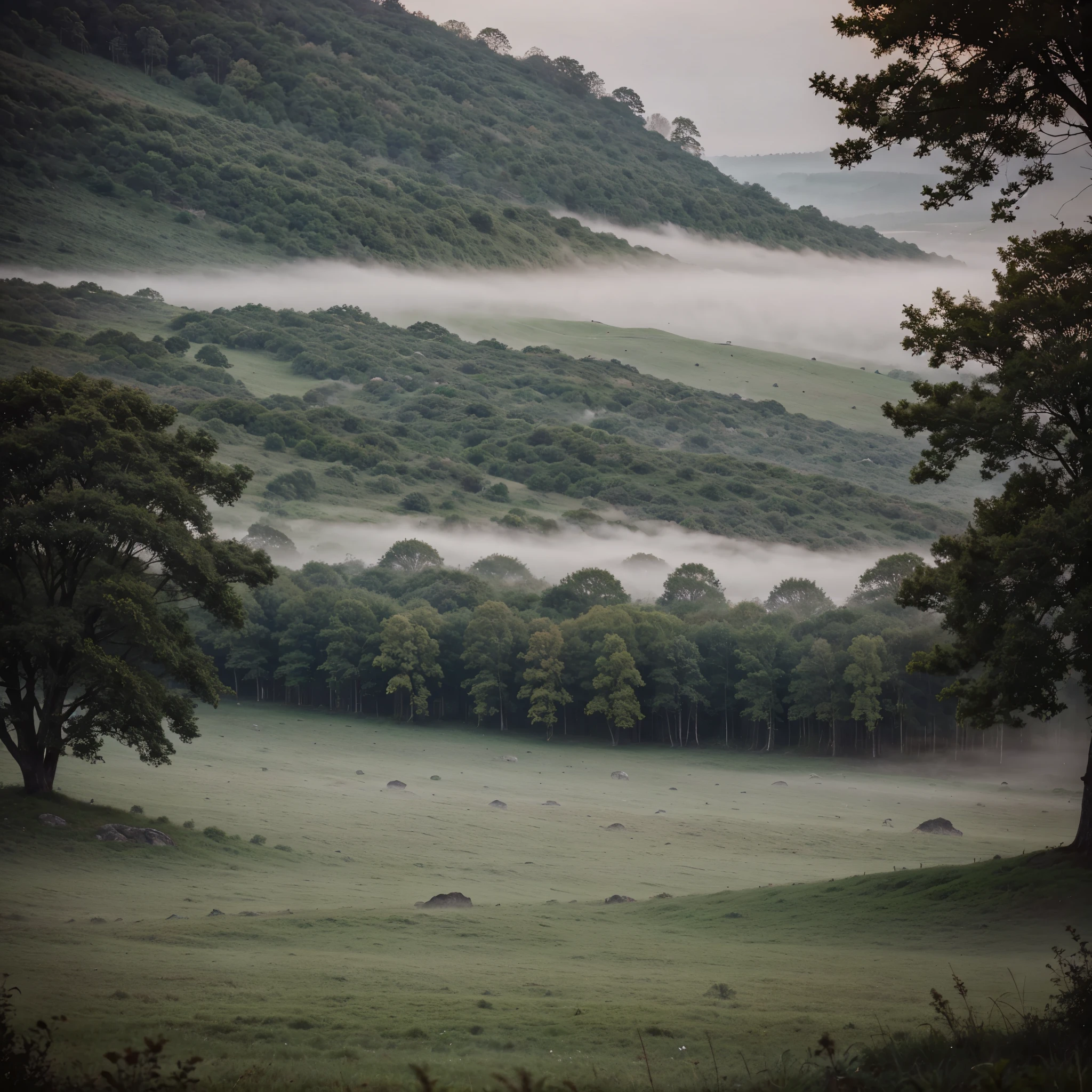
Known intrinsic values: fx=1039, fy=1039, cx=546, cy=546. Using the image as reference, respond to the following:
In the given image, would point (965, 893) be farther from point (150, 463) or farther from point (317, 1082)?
point (150, 463)

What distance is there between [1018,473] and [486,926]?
18.2 metres

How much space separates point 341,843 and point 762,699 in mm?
66030

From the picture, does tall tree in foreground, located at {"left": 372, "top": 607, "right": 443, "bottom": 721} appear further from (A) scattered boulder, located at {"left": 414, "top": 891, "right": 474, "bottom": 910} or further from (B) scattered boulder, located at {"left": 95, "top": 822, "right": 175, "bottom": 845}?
(A) scattered boulder, located at {"left": 414, "top": 891, "right": 474, "bottom": 910}

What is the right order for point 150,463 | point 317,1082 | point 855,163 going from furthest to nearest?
1. point 150,463
2. point 855,163
3. point 317,1082

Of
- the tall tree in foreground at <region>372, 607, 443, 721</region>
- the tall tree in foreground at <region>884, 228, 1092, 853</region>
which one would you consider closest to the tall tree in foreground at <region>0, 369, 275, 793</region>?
the tall tree in foreground at <region>884, 228, 1092, 853</region>

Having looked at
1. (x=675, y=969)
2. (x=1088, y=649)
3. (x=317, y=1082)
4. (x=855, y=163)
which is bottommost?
(x=675, y=969)

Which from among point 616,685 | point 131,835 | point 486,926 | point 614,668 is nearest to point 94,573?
point 131,835

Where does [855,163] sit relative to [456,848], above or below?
above

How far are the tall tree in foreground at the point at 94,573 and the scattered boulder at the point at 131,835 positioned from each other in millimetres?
2494

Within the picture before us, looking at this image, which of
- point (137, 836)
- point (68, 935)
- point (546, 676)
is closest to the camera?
point (68, 935)

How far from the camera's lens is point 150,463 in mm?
38000

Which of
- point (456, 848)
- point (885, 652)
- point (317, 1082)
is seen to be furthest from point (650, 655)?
point (317, 1082)

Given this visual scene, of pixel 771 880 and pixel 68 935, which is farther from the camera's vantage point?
pixel 771 880

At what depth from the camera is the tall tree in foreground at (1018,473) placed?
2411 cm
